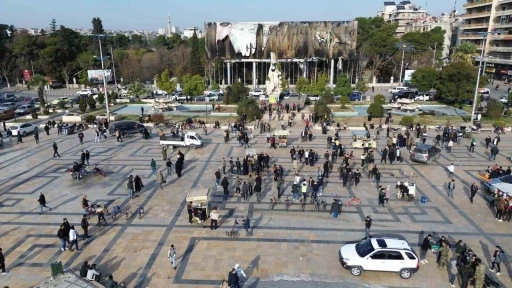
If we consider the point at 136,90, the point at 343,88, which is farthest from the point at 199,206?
the point at 136,90

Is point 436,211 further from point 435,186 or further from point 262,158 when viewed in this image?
point 262,158

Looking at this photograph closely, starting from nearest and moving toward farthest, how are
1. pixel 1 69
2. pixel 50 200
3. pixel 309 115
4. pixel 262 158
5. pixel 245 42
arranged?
pixel 50 200 < pixel 262 158 < pixel 309 115 < pixel 245 42 < pixel 1 69

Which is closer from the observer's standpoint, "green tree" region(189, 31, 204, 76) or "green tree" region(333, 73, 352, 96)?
"green tree" region(333, 73, 352, 96)

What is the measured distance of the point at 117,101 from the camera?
5219cm

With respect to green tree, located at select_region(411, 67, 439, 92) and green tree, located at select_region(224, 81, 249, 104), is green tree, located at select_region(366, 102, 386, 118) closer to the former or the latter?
green tree, located at select_region(411, 67, 439, 92)

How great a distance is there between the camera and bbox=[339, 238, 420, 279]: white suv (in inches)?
520

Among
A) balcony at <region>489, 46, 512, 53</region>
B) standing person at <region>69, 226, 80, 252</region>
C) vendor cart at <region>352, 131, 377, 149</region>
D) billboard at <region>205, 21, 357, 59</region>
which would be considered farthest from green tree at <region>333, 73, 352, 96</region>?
standing person at <region>69, 226, 80, 252</region>

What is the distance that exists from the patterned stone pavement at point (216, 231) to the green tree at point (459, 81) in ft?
70.9

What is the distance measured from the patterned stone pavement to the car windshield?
0.77m

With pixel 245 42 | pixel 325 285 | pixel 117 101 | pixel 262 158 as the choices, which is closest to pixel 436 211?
pixel 325 285

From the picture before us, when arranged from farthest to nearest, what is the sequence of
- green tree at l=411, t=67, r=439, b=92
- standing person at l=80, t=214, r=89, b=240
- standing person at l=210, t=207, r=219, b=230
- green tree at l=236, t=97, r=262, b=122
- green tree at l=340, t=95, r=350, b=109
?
green tree at l=411, t=67, r=439, b=92 < green tree at l=340, t=95, r=350, b=109 < green tree at l=236, t=97, r=262, b=122 < standing person at l=210, t=207, r=219, b=230 < standing person at l=80, t=214, r=89, b=240

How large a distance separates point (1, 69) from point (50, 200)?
68547mm

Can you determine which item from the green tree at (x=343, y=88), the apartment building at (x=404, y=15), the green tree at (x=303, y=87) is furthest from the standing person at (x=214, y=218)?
the apartment building at (x=404, y=15)

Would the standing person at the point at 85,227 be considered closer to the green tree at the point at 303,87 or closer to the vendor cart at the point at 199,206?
the vendor cart at the point at 199,206
